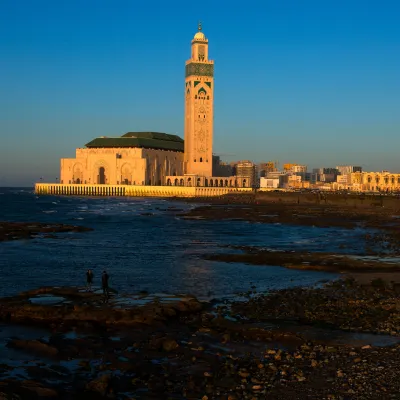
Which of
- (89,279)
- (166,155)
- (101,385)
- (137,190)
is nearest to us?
(101,385)

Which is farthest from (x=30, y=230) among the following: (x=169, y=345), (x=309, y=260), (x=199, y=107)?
(x=199, y=107)

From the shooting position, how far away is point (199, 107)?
184 metres

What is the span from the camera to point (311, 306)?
849 inches

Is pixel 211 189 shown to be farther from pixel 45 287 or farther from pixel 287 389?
pixel 287 389

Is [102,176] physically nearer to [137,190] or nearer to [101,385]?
[137,190]

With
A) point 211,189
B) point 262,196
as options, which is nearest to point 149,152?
point 211,189

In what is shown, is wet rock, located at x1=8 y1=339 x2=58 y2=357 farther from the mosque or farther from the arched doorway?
the arched doorway

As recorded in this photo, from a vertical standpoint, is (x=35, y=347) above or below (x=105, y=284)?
below

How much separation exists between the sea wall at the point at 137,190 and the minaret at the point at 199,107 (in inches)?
733

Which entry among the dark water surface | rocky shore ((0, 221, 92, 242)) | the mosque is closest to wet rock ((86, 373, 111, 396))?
the dark water surface

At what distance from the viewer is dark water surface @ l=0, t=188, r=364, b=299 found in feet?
90.5

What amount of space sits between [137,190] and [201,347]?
163583 millimetres

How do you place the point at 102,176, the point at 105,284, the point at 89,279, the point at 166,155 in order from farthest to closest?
the point at 166,155, the point at 102,176, the point at 89,279, the point at 105,284

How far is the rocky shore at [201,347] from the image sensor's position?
515 inches
